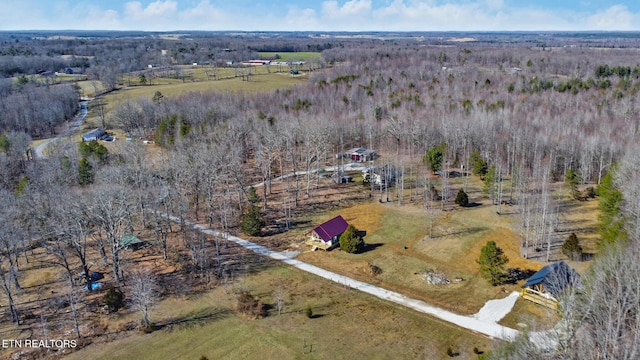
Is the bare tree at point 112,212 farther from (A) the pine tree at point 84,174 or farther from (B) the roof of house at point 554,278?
(B) the roof of house at point 554,278

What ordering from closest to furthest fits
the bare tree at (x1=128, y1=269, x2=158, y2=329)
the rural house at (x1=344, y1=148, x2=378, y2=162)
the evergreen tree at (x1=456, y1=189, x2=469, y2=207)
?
the bare tree at (x1=128, y1=269, x2=158, y2=329) → the evergreen tree at (x1=456, y1=189, x2=469, y2=207) → the rural house at (x1=344, y1=148, x2=378, y2=162)

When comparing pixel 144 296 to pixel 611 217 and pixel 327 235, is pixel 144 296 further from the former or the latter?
pixel 611 217

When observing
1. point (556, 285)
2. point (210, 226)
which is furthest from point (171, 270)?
point (556, 285)

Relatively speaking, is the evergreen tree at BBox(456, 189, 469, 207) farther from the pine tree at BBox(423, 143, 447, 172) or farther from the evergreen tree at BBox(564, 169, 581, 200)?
the evergreen tree at BBox(564, 169, 581, 200)

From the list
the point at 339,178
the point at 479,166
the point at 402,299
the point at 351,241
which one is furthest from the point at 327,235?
the point at 479,166

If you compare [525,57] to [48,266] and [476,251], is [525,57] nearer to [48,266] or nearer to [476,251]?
[476,251]

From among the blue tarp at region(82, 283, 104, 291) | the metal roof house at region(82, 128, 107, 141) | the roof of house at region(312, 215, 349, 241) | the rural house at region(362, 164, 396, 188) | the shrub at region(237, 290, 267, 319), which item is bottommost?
the shrub at region(237, 290, 267, 319)

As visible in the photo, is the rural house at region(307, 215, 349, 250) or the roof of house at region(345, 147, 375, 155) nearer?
the rural house at region(307, 215, 349, 250)

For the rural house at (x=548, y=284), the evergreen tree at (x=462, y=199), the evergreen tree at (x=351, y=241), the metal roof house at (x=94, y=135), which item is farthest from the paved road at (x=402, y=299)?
the metal roof house at (x=94, y=135)
